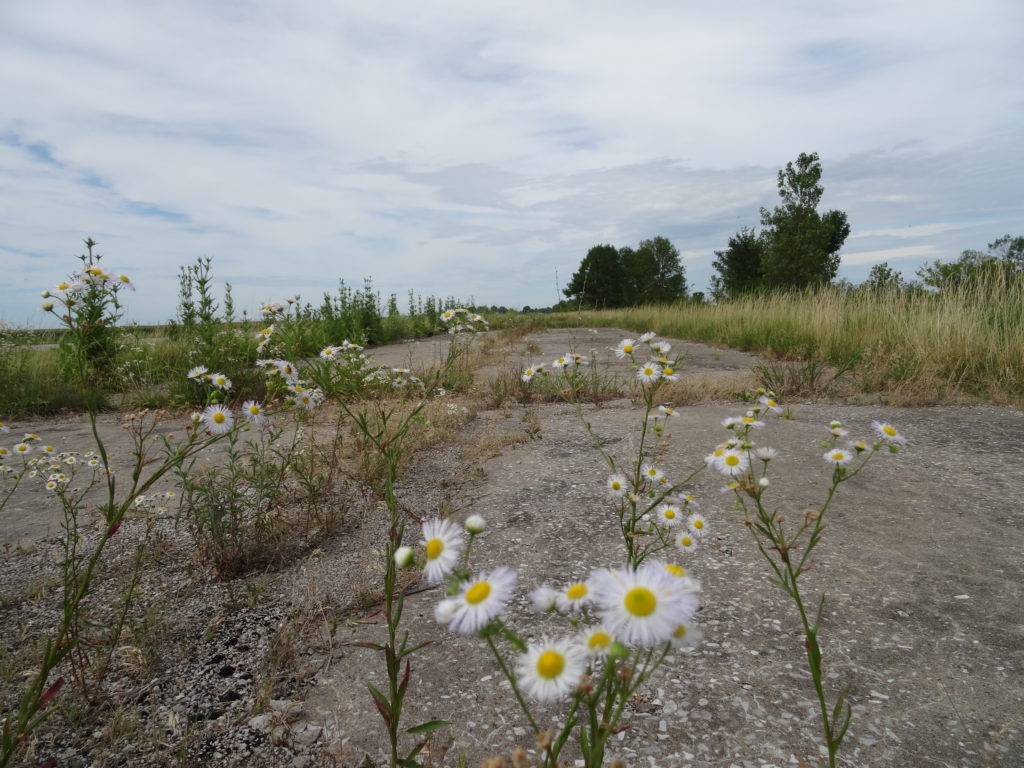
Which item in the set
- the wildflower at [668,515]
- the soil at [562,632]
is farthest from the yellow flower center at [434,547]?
the wildflower at [668,515]

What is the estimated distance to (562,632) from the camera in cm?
152

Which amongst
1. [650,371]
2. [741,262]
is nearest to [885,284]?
[650,371]

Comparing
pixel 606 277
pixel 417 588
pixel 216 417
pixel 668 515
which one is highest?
pixel 606 277

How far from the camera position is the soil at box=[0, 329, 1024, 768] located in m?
1.15

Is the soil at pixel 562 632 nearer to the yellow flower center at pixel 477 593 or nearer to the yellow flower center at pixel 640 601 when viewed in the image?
the yellow flower center at pixel 477 593

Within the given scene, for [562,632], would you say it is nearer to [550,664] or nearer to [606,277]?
[550,664]

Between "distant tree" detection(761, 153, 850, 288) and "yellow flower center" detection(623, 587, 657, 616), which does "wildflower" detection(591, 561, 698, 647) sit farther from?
"distant tree" detection(761, 153, 850, 288)

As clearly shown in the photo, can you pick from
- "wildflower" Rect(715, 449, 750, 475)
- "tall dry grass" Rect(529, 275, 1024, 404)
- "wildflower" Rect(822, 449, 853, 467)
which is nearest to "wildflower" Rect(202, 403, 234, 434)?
"wildflower" Rect(715, 449, 750, 475)

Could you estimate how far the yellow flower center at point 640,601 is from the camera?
58 centimetres

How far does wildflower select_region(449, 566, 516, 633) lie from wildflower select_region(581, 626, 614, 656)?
101mm

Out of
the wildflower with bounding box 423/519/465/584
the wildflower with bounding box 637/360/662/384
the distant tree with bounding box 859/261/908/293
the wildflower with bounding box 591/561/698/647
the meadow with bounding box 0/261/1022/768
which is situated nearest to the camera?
the wildflower with bounding box 591/561/698/647

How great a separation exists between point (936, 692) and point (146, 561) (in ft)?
7.76

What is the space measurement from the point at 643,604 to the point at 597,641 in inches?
2.7

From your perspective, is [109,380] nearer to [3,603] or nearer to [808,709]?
[3,603]
